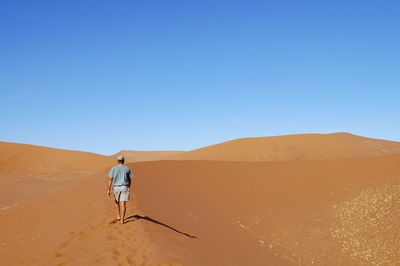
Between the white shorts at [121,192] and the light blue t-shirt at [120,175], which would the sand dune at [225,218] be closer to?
the white shorts at [121,192]

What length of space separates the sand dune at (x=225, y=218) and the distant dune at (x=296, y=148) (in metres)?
20.7

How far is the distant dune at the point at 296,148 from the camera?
42219 millimetres

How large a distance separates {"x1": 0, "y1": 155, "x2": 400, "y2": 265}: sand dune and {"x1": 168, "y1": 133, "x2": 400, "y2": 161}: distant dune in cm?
2069

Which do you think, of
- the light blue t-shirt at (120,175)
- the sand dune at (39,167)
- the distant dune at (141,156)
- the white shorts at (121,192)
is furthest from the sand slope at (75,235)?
the distant dune at (141,156)

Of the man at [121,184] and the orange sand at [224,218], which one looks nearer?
the orange sand at [224,218]

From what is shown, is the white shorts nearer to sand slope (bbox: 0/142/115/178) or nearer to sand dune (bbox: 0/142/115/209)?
sand dune (bbox: 0/142/115/209)

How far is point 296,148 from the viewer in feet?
145

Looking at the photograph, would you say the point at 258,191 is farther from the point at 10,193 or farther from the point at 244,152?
the point at 244,152

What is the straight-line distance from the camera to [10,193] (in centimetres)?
2342

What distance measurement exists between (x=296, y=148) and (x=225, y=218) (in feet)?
107

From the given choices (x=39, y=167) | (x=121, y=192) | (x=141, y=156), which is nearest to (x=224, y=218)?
(x=121, y=192)

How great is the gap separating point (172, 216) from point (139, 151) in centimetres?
9890

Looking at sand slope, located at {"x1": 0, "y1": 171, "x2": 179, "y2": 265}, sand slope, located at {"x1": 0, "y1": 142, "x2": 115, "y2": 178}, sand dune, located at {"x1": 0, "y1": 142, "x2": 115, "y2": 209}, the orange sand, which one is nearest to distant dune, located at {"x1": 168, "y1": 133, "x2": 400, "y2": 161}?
sand slope, located at {"x1": 0, "y1": 142, "x2": 115, "y2": 178}

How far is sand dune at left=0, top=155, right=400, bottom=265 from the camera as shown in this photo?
6.92 metres
